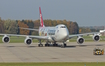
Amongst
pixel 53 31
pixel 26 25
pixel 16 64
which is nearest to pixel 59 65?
pixel 16 64

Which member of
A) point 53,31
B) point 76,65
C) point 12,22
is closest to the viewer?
point 76,65

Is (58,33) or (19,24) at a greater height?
(19,24)

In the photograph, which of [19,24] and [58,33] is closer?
[58,33]

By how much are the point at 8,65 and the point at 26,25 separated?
130 m

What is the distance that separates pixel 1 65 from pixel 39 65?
3127 mm

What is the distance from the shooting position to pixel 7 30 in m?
134

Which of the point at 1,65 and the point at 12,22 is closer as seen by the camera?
the point at 1,65

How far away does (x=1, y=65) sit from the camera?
24938mm

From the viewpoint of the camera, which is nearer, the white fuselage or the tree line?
the white fuselage

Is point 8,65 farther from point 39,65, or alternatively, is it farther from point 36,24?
point 36,24

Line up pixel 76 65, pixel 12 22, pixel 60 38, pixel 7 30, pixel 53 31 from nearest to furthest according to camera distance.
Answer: pixel 76 65
pixel 60 38
pixel 53 31
pixel 7 30
pixel 12 22

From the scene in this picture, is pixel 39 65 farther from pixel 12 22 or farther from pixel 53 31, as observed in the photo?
pixel 12 22

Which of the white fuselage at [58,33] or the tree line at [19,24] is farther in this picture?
the tree line at [19,24]

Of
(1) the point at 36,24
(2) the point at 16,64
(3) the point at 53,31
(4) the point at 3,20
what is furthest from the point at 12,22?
(2) the point at 16,64
